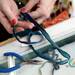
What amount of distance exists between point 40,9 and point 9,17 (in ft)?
0.27

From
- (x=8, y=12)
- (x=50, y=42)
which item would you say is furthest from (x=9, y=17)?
(x=50, y=42)

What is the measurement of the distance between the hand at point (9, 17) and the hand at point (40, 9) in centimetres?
3

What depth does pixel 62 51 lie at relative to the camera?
21.2 inches

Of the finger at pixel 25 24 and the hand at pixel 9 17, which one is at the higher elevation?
the hand at pixel 9 17

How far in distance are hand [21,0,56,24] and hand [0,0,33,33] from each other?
0.03 metres

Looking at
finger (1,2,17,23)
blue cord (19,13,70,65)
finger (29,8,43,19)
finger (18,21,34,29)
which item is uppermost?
finger (1,2,17,23)

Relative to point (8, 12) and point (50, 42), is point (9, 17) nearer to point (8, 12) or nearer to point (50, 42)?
point (8, 12)

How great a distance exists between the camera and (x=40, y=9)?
58 centimetres

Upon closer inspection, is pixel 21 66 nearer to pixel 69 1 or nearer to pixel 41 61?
pixel 41 61

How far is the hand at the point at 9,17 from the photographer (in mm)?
561

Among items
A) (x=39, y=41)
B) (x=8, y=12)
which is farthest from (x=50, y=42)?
(x=8, y=12)

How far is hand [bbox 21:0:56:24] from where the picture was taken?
22.7 inches

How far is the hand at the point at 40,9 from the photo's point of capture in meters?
0.58

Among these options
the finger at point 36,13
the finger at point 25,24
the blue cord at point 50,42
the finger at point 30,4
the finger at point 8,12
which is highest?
the finger at point 8,12
